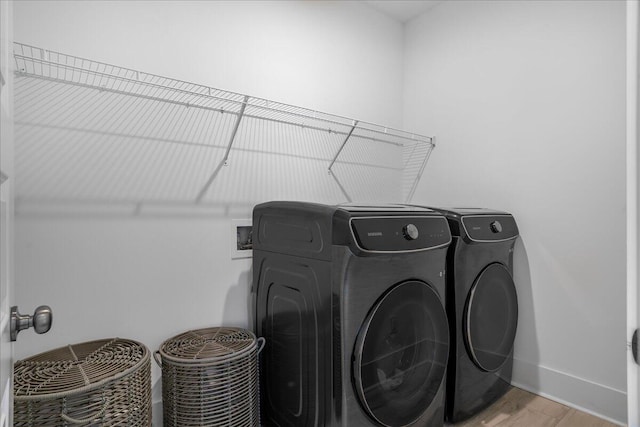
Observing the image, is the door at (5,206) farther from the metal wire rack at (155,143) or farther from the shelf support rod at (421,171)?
the shelf support rod at (421,171)

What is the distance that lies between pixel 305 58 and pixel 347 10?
21.2 inches

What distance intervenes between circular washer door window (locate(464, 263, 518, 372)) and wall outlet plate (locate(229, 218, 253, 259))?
1.12m

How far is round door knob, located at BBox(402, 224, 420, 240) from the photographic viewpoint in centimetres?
132

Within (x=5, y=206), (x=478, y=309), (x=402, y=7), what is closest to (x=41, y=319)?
(x=5, y=206)

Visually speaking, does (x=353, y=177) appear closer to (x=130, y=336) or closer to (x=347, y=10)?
(x=347, y=10)

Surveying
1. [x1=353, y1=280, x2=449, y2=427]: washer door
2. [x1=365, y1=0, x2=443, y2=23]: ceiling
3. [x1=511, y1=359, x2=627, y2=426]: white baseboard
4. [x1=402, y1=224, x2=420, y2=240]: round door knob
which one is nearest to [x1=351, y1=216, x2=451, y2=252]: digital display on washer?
[x1=402, y1=224, x2=420, y2=240]: round door knob

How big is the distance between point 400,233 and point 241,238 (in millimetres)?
883

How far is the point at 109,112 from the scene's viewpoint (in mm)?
1458

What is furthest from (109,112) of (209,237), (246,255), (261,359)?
(261,359)

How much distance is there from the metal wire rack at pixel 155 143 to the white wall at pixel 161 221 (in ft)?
0.31

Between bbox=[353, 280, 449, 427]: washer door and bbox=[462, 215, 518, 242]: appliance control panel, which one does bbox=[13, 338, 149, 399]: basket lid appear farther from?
bbox=[462, 215, 518, 242]: appliance control panel

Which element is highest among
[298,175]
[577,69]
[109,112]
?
[577,69]

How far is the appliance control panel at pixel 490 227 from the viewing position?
1.64 meters

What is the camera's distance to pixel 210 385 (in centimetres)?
129
